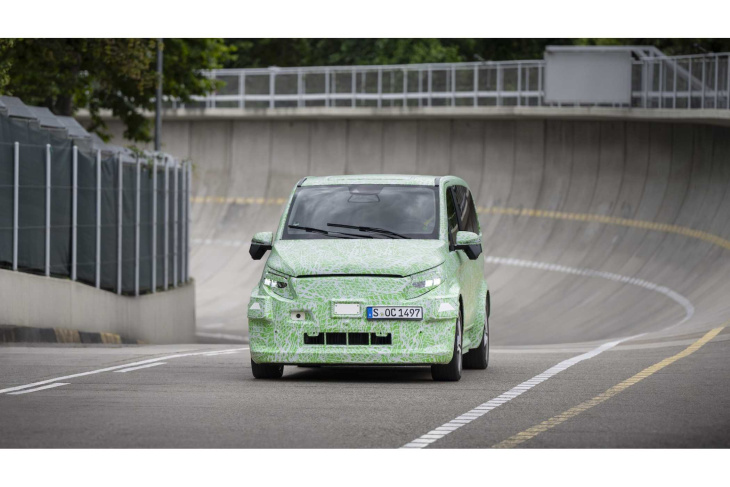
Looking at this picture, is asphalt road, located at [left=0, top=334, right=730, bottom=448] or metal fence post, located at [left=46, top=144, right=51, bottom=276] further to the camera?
metal fence post, located at [left=46, top=144, right=51, bottom=276]

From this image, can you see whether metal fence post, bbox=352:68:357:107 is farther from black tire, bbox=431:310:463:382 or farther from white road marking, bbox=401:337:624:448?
black tire, bbox=431:310:463:382

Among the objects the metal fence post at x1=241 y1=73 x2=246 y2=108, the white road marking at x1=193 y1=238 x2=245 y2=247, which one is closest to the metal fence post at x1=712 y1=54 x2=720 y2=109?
the white road marking at x1=193 y1=238 x2=245 y2=247

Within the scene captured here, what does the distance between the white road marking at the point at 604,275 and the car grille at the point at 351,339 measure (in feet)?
53.2

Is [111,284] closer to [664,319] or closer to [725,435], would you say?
[664,319]

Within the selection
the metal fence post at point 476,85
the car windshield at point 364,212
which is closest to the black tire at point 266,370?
the car windshield at point 364,212

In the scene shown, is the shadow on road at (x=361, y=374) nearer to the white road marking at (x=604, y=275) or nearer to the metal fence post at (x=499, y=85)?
the white road marking at (x=604, y=275)

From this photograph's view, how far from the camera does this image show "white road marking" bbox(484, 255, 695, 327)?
32.6 metres

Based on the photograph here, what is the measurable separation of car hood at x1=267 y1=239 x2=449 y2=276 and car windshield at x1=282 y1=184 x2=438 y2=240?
0.17 meters

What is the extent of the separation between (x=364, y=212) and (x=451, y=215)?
903 millimetres

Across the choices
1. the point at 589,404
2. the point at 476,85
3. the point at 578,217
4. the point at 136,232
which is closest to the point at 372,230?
the point at 589,404

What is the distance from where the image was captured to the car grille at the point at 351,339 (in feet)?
43.4

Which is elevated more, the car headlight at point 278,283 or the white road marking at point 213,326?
the car headlight at point 278,283

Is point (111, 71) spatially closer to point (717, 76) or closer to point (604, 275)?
point (604, 275)

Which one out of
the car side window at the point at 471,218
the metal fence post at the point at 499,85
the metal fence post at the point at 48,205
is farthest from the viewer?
the metal fence post at the point at 499,85
